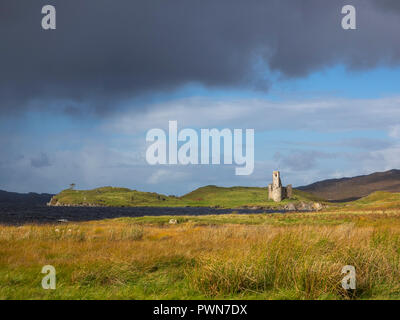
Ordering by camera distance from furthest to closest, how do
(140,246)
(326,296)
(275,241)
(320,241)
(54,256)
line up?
1. (140,246)
2. (54,256)
3. (320,241)
4. (275,241)
5. (326,296)

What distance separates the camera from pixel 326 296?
8859 millimetres

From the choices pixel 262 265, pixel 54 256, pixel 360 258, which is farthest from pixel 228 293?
pixel 54 256

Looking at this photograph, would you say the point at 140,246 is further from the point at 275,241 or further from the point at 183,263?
the point at 275,241

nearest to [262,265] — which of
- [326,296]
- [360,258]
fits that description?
[326,296]

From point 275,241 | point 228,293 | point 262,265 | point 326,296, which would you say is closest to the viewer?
point 326,296

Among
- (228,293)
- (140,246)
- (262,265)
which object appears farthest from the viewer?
(140,246)

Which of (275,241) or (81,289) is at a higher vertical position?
(275,241)

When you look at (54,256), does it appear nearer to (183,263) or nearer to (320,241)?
(183,263)
